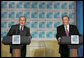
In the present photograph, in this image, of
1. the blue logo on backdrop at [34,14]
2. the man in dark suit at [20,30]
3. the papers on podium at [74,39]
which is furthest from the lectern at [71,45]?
the blue logo on backdrop at [34,14]

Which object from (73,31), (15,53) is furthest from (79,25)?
(15,53)

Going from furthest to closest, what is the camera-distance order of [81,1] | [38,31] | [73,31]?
[38,31] → [81,1] → [73,31]

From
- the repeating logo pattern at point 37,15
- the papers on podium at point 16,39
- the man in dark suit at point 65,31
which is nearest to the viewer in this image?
the papers on podium at point 16,39

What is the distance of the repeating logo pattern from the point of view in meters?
6.48

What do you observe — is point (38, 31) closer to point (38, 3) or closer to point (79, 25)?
point (38, 3)

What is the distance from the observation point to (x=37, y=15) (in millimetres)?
6500

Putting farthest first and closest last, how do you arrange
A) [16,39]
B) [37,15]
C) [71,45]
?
[37,15] < [71,45] < [16,39]

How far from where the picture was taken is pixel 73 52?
3816 mm

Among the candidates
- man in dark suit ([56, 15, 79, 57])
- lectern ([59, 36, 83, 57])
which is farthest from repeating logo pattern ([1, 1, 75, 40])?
lectern ([59, 36, 83, 57])

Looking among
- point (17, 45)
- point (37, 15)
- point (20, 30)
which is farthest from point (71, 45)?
point (37, 15)

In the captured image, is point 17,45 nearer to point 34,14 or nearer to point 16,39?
point 16,39

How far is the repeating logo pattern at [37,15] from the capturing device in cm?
648

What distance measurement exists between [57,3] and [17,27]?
2.53m

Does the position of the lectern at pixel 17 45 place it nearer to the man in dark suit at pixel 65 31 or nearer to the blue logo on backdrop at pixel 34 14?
the man in dark suit at pixel 65 31
